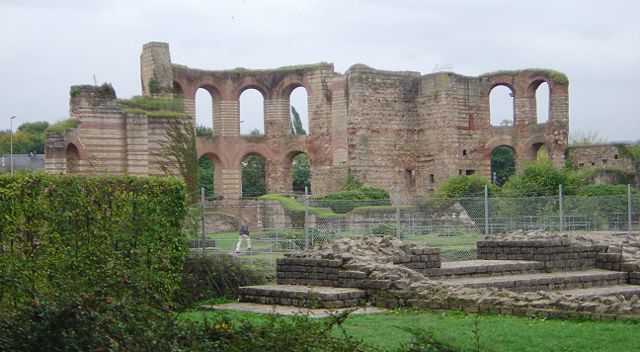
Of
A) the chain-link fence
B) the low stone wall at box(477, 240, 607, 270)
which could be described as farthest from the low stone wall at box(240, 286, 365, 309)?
the low stone wall at box(477, 240, 607, 270)

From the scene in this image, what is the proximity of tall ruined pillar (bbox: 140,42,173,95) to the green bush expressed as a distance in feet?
69.3

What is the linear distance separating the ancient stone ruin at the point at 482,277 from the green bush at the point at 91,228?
156 centimetres

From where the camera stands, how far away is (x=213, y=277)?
640 inches

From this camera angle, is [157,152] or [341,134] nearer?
[157,152]

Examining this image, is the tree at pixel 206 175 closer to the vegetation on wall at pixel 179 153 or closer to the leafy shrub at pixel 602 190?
the leafy shrub at pixel 602 190

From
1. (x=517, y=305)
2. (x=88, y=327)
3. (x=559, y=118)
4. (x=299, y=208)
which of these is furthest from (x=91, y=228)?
(x=559, y=118)

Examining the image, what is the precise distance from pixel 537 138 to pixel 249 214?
46.1 ft

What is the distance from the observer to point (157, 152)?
30562 millimetres

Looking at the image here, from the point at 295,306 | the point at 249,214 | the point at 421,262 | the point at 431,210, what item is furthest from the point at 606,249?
the point at 249,214

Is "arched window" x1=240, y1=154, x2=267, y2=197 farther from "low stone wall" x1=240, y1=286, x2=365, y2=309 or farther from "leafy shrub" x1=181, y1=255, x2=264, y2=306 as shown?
"low stone wall" x1=240, y1=286, x2=365, y2=309

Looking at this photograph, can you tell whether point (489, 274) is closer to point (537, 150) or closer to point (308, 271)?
point (308, 271)

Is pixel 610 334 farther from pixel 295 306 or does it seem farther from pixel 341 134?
pixel 341 134

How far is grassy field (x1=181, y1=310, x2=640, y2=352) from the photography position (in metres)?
10.2

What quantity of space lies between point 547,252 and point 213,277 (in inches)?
231
